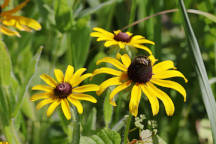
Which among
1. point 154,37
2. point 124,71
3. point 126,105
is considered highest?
point 154,37

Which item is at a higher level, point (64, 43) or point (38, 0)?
point (38, 0)

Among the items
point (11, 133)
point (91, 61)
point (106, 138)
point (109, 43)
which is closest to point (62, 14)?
point (91, 61)

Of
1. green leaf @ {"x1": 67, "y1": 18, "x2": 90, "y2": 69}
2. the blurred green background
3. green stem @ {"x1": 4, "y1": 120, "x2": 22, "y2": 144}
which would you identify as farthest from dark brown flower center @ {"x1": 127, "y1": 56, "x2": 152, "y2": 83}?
green leaf @ {"x1": 67, "y1": 18, "x2": 90, "y2": 69}

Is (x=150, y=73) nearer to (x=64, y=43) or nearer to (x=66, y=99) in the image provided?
(x=66, y=99)

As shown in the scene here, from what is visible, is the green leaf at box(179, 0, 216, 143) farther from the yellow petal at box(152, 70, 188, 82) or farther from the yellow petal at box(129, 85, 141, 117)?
the yellow petal at box(129, 85, 141, 117)

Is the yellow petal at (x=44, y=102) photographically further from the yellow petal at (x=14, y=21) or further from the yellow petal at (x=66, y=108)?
the yellow petal at (x=14, y=21)

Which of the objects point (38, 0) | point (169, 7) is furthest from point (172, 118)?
point (38, 0)

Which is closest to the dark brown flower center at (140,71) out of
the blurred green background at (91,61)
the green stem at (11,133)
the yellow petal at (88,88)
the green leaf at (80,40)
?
the yellow petal at (88,88)
